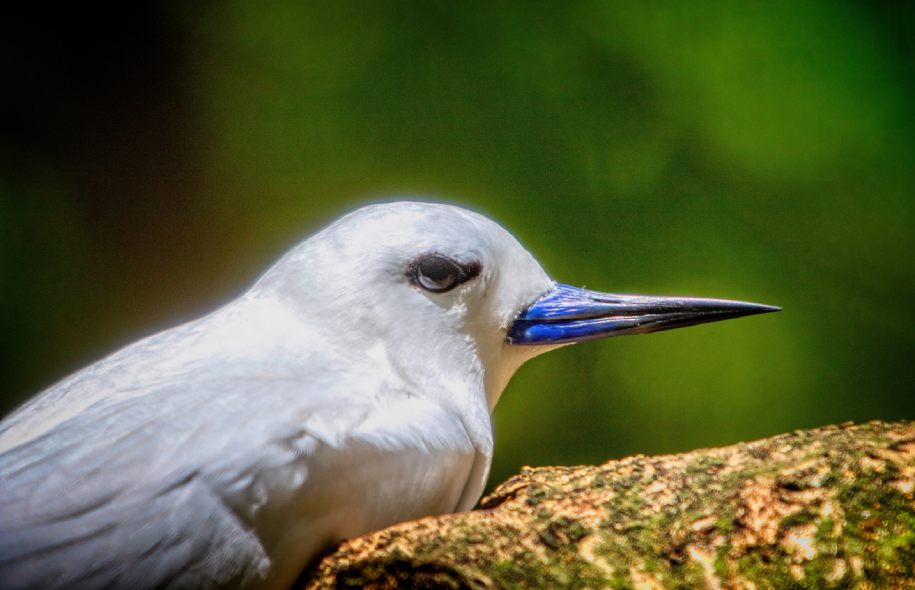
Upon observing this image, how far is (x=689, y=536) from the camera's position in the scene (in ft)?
2.75

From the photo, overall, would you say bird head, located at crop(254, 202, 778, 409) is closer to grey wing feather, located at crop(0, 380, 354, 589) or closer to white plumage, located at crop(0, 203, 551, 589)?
white plumage, located at crop(0, 203, 551, 589)

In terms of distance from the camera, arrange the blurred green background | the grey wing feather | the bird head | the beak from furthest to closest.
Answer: the blurred green background < the beak < the bird head < the grey wing feather

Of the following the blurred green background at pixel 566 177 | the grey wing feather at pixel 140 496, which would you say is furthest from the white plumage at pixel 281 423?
the blurred green background at pixel 566 177

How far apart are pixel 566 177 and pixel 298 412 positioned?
40.9 inches

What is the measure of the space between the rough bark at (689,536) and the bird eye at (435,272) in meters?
0.30

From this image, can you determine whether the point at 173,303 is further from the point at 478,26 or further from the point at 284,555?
the point at 284,555

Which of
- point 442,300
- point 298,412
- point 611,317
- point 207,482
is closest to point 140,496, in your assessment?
point 207,482

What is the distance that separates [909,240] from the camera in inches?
68.7

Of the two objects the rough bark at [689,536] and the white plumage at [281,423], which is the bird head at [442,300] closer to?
the white plumage at [281,423]

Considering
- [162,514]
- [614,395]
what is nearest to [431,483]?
[162,514]

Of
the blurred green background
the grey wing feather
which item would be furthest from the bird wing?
the blurred green background

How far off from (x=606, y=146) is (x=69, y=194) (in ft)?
3.62

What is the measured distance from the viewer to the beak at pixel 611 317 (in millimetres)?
1184

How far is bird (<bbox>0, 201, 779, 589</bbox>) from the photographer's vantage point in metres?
0.75
